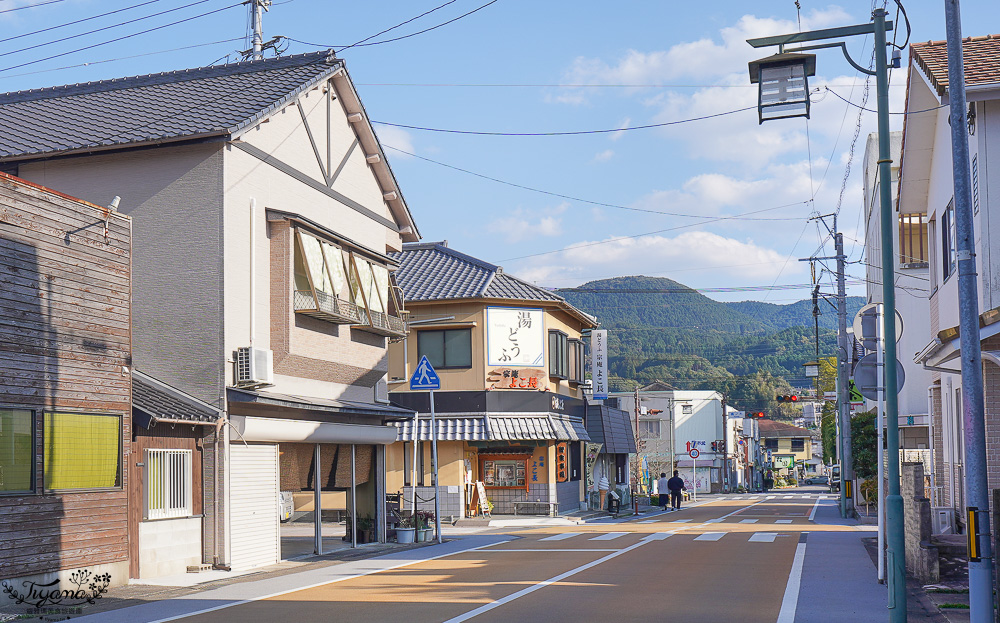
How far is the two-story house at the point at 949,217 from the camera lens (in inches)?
626

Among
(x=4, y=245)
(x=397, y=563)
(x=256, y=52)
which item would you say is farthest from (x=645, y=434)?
(x=4, y=245)

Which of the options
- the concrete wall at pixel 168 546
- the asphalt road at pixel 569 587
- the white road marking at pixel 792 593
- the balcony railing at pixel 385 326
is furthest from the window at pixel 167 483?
the white road marking at pixel 792 593

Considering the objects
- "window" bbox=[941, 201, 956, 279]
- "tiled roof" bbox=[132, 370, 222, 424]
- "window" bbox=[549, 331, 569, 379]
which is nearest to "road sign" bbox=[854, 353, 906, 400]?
"window" bbox=[941, 201, 956, 279]

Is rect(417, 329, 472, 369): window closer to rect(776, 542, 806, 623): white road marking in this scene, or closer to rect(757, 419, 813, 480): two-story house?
rect(776, 542, 806, 623): white road marking

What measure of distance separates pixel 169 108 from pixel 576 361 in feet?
82.8

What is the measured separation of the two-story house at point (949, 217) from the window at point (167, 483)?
12130mm

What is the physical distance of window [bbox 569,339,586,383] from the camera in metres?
41.1

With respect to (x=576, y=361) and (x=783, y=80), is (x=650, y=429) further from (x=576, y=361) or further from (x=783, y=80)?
(x=783, y=80)

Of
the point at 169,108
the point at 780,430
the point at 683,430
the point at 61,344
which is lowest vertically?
the point at 780,430

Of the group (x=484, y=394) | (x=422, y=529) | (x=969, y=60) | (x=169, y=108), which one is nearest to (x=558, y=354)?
(x=484, y=394)

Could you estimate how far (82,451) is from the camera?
46.0 feet

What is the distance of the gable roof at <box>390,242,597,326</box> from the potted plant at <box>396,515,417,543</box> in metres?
12.9

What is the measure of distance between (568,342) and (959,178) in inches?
1224

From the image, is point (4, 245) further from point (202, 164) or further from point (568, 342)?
point (568, 342)
